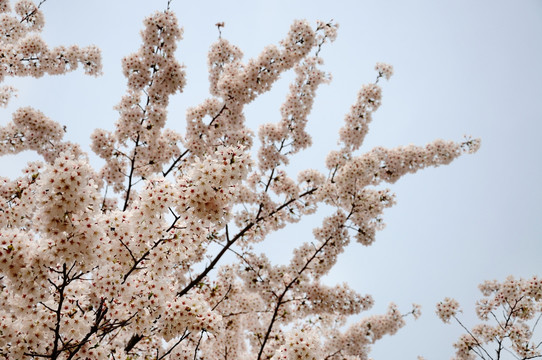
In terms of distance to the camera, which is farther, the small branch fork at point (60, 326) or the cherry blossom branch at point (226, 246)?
the cherry blossom branch at point (226, 246)

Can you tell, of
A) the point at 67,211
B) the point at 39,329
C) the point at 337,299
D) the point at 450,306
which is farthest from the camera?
the point at 450,306

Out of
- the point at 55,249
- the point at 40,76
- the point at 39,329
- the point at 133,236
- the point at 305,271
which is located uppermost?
the point at 40,76

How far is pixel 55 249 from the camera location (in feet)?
12.7

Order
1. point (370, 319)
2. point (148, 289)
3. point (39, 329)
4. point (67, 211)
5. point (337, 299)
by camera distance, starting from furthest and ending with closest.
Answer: point (370, 319) < point (337, 299) < point (148, 289) < point (39, 329) < point (67, 211)

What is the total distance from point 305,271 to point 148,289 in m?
5.46

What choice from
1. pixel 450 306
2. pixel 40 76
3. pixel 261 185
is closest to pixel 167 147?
pixel 261 185

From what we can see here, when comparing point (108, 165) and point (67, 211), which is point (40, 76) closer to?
point (108, 165)

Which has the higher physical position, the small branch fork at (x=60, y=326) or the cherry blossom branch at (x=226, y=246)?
the cherry blossom branch at (x=226, y=246)

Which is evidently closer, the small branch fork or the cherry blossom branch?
the small branch fork

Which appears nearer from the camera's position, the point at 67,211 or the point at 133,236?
the point at 67,211

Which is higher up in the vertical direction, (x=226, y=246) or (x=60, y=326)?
(x=226, y=246)

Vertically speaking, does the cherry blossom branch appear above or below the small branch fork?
above

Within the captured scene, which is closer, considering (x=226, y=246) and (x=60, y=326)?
(x=60, y=326)

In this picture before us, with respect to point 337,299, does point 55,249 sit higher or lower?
lower
